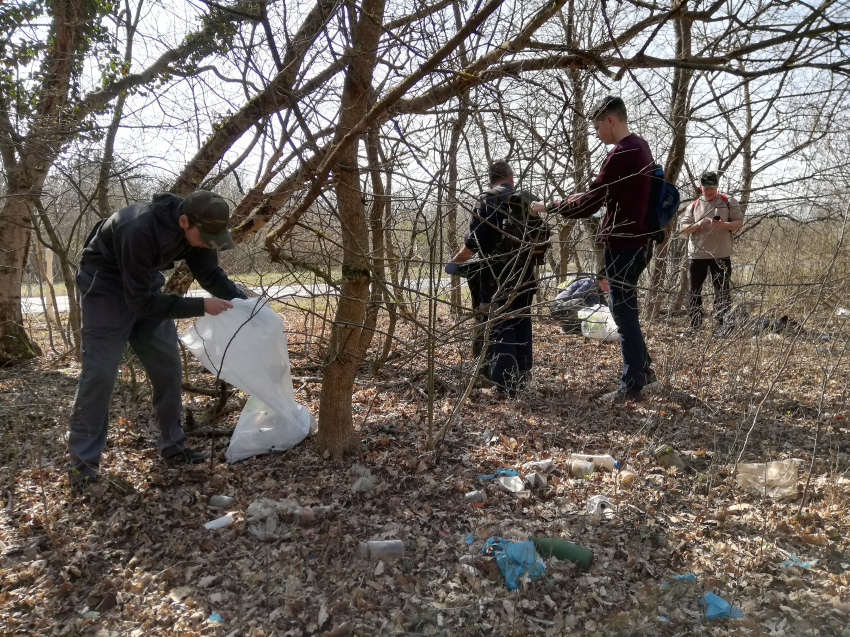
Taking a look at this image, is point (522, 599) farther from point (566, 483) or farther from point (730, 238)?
point (730, 238)

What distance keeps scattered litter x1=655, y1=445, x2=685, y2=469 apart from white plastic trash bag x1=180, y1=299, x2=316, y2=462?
1884 millimetres

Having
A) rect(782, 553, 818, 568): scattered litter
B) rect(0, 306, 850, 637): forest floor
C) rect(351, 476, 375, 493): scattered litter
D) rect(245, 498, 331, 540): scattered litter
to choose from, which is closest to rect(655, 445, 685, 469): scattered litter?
rect(0, 306, 850, 637): forest floor

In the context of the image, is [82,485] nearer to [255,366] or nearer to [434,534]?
[255,366]

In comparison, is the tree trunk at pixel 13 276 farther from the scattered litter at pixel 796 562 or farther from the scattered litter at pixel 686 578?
the scattered litter at pixel 796 562

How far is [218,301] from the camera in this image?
289 cm

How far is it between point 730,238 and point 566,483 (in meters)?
3.76

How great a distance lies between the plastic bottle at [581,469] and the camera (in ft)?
9.53

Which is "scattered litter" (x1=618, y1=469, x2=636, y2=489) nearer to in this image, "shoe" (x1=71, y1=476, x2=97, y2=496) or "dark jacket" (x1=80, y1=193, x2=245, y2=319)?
"dark jacket" (x1=80, y1=193, x2=245, y2=319)

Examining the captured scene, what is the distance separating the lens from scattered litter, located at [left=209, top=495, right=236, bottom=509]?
267 centimetres

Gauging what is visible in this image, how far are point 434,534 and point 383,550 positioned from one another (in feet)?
0.87

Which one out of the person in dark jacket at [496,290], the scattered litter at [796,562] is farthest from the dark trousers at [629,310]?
the scattered litter at [796,562]

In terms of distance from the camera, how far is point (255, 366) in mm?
3061

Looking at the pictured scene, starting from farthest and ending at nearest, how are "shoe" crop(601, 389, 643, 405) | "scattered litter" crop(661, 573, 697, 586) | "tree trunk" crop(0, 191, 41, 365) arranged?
"tree trunk" crop(0, 191, 41, 365) < "shoe" crop(601, 389, 643, 405) < "scattered litter" crop(661, 573, 697, 586)

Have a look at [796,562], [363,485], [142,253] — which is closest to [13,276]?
[142,253]
